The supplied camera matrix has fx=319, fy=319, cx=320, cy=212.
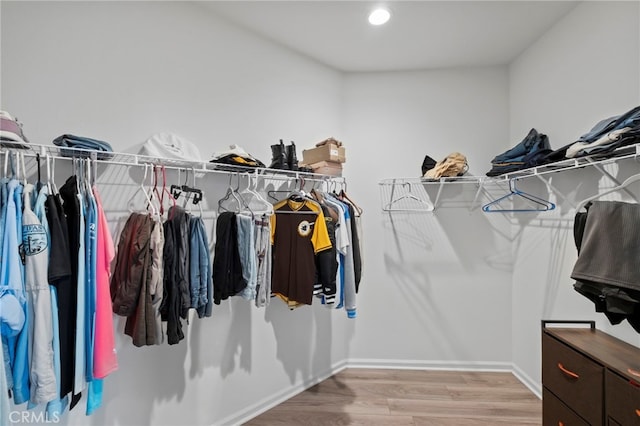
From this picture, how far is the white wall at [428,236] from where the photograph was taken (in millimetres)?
2977

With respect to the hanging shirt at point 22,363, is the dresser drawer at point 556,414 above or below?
below

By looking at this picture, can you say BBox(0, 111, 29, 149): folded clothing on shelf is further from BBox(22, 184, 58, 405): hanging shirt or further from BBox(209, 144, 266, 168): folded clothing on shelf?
BBox(209, 144, 266, 168): folded clothing on shelf

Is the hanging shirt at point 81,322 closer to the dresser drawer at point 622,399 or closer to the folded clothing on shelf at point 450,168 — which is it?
the dresser drawer at point 622,399

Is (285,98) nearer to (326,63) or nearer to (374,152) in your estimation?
(326,63)

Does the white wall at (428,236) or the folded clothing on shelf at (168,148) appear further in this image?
the white wall at (428,236)

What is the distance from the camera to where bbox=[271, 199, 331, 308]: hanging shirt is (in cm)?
205

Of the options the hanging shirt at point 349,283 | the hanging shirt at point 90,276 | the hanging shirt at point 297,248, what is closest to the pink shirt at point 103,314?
the hanging shirt at point 90,276

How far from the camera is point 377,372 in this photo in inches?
116

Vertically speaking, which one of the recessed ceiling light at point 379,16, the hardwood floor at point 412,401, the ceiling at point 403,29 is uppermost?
the ceiling at point 403,29

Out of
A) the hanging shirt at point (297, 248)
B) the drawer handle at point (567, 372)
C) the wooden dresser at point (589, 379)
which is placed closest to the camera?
the wooden dresser at point (589, 379)

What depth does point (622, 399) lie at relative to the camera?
1265 millimetres

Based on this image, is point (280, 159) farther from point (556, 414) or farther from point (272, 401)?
point (556, 414)

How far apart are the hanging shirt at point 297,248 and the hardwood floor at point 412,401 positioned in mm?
920

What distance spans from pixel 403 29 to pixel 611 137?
1.57 m
